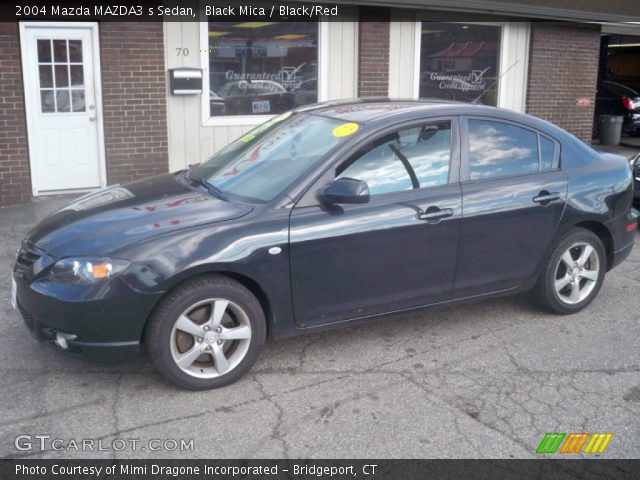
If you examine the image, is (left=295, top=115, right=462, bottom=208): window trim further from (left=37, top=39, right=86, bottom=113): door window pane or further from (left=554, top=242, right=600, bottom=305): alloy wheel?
(left=37, top=39, right=86, bottom=113): door window pane

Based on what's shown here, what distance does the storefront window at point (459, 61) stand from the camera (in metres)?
11.5

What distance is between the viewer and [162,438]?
370cm

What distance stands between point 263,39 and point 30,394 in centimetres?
726

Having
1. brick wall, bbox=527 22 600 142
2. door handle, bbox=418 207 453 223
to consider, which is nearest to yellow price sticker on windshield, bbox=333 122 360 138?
door handle, bbox=418 207 453 223

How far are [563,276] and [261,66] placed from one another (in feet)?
20.5

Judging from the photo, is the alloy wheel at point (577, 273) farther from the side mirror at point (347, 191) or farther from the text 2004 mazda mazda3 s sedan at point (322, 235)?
the side mirror at point (347, 191)

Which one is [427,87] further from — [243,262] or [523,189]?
[243,262]

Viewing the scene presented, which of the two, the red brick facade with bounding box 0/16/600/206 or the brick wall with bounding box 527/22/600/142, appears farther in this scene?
the brick wall with bounding box 527/22/600/142

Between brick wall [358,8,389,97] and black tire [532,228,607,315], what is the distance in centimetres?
589

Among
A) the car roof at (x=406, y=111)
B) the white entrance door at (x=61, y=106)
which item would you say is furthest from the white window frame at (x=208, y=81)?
the car roof at (x=406, y=111)

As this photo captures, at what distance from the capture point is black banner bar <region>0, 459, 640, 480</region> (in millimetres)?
3400

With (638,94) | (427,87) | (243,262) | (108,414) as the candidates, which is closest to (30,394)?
(108,414)

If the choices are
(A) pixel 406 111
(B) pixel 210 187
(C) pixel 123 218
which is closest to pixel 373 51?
(A) pixel 406 111

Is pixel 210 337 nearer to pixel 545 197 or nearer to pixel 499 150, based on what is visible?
pixel 499 150
